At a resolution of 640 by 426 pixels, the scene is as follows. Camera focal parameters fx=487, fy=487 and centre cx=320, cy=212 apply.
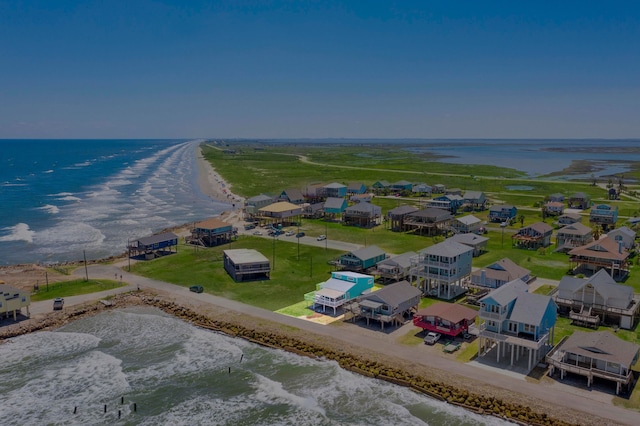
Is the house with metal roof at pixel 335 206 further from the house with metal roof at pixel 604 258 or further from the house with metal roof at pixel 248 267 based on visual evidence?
the house with metal roof at pixel 604 258

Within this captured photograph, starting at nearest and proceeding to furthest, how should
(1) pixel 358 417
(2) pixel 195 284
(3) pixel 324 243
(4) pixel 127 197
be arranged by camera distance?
(1) pixel 358 417 → (2) pixel 195 284 → (3) pixel 324 243 → (4) pixel 127 197

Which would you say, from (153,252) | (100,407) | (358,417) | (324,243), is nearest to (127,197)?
(153,252)

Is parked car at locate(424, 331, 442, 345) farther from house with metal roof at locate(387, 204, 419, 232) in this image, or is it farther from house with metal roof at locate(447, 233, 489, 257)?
house with metal roof at locate(387, 204, 419, 232)

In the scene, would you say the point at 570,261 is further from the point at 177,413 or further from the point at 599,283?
the point at 177,413

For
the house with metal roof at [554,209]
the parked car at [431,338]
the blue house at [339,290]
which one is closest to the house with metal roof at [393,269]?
the blue house at [339,290]

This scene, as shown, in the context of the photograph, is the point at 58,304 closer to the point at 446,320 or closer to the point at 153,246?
the point at 153,246

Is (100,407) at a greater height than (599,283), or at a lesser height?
lesser

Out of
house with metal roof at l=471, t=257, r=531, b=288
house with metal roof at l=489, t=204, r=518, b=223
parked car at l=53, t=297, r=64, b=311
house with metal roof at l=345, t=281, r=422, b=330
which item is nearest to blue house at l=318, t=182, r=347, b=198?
house with metal roof at l=489, t=204, r=518, b=223
